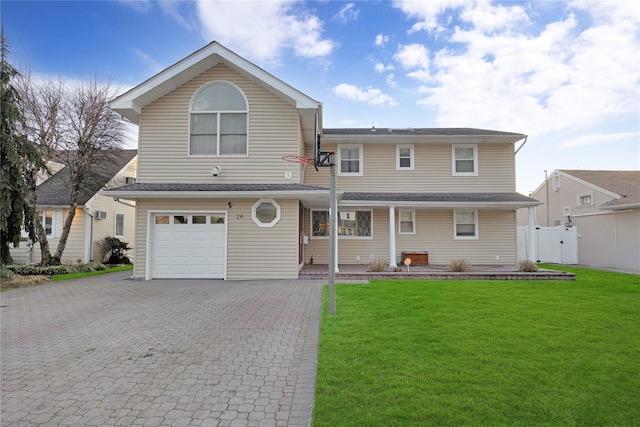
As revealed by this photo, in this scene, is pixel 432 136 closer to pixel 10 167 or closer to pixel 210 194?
pixel 210 194

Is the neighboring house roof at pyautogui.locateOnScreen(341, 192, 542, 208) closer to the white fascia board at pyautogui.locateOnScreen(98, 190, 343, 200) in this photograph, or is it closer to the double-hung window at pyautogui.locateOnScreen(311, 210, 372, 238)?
the double-hung window at pyautogui.locateOnScreen(311, 210, 372, 238)

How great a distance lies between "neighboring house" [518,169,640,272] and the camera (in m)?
14.8

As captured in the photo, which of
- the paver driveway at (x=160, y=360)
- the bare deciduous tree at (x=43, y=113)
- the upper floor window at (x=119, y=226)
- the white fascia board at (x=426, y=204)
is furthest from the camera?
the upper floor window at (x=119, y=226)

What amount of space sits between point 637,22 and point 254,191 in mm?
12319

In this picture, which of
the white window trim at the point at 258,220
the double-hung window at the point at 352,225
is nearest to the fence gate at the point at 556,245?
the double-hung window at the point at 352,225

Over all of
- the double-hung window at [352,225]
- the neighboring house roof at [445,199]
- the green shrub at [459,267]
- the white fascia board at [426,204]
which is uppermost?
the neighboring house roof at [445,199]

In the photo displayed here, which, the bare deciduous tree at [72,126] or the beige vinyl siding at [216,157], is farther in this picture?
the bare deciduous tree at [72,126]

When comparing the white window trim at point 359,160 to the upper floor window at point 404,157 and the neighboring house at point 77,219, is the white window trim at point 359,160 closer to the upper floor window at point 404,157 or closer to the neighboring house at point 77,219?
the upper floor window at point 404,157

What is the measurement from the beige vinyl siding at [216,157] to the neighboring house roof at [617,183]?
14.4 meters

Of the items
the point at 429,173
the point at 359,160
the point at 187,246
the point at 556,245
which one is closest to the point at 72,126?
the point at 187,246

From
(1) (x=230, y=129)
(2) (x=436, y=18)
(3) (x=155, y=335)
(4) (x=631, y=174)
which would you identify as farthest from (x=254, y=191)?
(4) (x=631, y=174)

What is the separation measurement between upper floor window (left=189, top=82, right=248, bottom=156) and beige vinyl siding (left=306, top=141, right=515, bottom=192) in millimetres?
4225

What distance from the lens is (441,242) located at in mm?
14852

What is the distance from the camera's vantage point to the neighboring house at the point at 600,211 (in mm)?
14844
